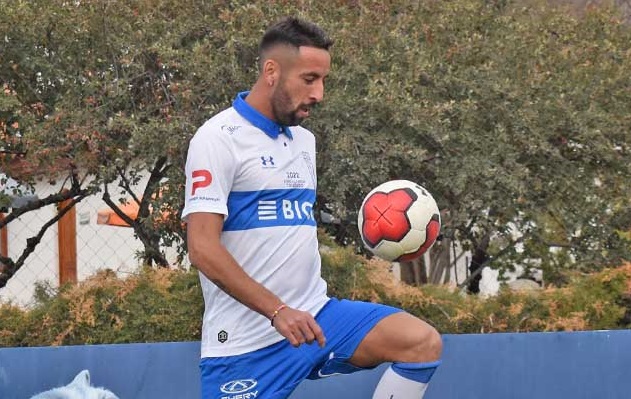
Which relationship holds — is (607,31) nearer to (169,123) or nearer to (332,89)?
(332,89)

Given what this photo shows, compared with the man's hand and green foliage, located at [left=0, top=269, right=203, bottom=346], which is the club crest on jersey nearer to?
the man's hand

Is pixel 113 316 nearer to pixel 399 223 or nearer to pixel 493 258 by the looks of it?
pixel 399 223

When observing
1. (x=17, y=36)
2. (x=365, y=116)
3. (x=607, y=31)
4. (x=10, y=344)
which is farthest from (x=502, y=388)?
(x=607, y=31)

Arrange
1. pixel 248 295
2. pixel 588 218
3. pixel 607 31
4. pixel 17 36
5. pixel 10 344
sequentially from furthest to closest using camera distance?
pixel 607 31 → pixel 588 218 → pixel 17 36 → pixel 10 344 → pixel 248 295

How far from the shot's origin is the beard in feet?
13.4

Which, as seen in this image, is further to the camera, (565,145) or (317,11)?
(565,145)

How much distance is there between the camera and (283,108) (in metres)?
4.09

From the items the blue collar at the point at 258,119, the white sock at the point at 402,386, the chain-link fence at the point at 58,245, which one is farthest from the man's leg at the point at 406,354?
the chain-link fence at the point at 58,245

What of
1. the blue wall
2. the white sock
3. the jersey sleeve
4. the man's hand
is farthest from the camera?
the blue wall

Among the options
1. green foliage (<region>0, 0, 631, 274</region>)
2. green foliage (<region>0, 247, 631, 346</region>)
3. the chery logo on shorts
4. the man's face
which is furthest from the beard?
green foliage (<region>0, 0, 631, 274</region>)

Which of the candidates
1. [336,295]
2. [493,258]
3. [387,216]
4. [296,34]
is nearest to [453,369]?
[336,295]

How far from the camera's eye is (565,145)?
877 centimetres

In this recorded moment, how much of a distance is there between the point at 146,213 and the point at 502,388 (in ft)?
10.4

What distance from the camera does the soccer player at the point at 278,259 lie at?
3.99 meters
